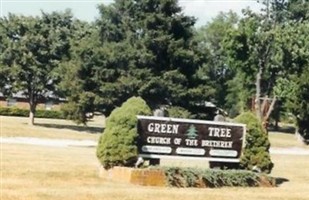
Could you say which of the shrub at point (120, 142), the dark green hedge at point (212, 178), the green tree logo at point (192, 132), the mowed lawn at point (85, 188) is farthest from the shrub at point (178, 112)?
the dark green hedge at point (212, 178)

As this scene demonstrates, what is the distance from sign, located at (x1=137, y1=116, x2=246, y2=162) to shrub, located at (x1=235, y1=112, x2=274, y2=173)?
0.57 feet

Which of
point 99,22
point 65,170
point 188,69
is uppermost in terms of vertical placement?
point 99,22

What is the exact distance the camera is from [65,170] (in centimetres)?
1634

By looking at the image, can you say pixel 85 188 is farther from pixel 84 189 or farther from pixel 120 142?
pixel 120 142

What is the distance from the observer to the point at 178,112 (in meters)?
41.8

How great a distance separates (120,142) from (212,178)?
2.15 meters

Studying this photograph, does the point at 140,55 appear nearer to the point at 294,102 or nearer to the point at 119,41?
the point at 119,41

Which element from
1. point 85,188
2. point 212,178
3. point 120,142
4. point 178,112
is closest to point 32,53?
point 178,112

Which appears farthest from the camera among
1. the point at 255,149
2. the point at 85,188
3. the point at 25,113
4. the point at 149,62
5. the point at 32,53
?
the point at 25,113

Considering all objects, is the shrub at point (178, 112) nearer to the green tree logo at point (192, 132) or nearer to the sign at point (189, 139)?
the sign at point (189, 139)

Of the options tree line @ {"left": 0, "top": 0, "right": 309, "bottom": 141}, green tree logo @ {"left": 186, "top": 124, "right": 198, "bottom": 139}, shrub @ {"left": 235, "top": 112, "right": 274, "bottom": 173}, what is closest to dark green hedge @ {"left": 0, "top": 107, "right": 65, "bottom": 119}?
tree line @ {"left": 0, "top": 0, "right": 309, "bottom": 141}

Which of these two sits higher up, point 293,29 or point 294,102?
point 293,29

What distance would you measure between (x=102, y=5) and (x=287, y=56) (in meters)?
14.1

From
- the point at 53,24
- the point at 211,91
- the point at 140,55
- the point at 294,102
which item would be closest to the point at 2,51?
the point at 53,24
